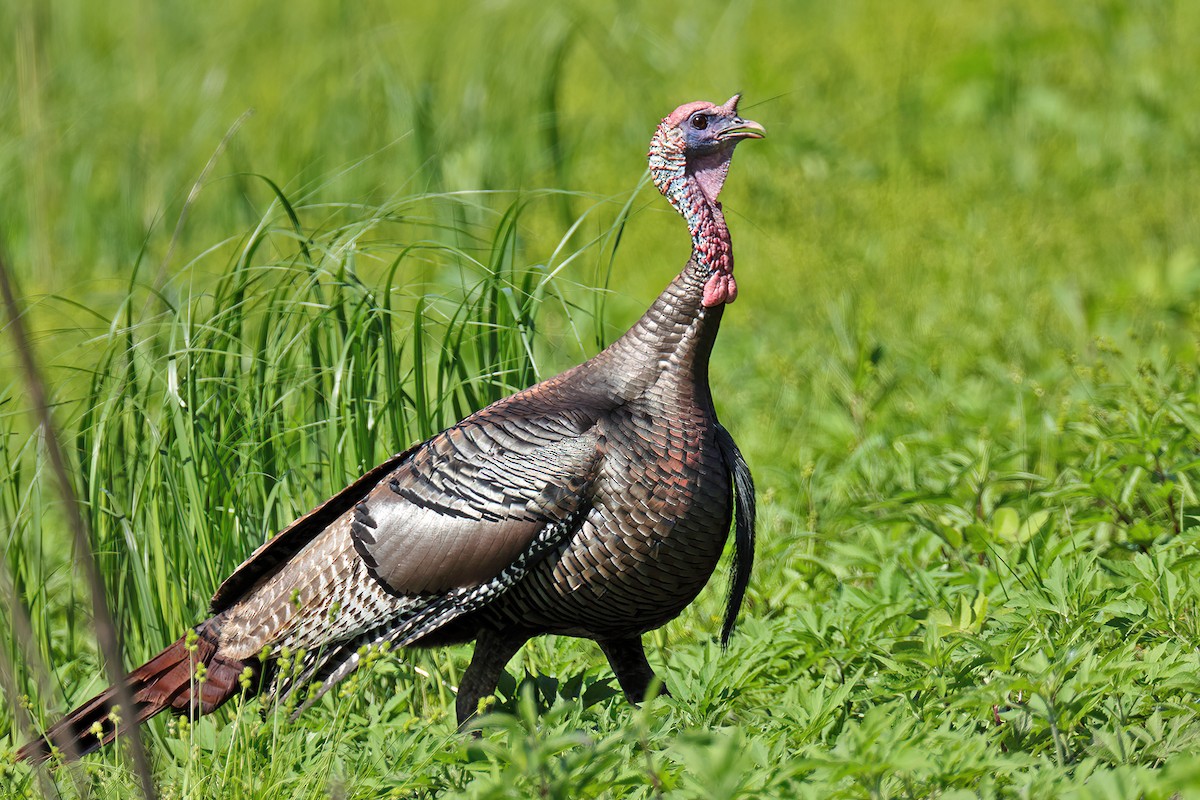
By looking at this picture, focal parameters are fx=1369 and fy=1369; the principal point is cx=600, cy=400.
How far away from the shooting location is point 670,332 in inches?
139

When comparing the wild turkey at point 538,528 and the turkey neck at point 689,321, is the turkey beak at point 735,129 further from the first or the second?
the turkey neck at point 689,321

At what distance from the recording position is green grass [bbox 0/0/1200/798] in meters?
3.03

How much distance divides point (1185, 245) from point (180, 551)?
16.6 feet

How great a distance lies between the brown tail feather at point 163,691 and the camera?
339 cm

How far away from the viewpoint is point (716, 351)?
678cm

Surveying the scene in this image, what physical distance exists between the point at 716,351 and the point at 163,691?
3.81m

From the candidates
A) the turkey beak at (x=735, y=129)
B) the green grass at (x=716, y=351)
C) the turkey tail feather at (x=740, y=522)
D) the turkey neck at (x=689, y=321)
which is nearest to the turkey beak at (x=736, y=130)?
the turkey beak at (x=735, y=129)

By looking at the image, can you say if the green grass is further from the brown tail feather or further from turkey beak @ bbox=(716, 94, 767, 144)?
turkey beak @ bbox=(716, 94, 767, 144)

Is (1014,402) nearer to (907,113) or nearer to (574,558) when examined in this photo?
(574,558)

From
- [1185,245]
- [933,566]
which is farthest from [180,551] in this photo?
[1185,245]

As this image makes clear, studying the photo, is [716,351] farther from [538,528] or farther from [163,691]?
[163,691]

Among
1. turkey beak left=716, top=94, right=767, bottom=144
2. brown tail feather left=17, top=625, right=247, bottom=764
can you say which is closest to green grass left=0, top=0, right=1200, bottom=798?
brown tail feather left=17, top=625, right=247, bottom=764

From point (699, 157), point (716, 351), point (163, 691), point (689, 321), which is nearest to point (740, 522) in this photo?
point (689, 321)

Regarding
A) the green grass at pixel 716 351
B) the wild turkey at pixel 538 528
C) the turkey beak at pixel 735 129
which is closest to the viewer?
the green grass at pixel 716 351
